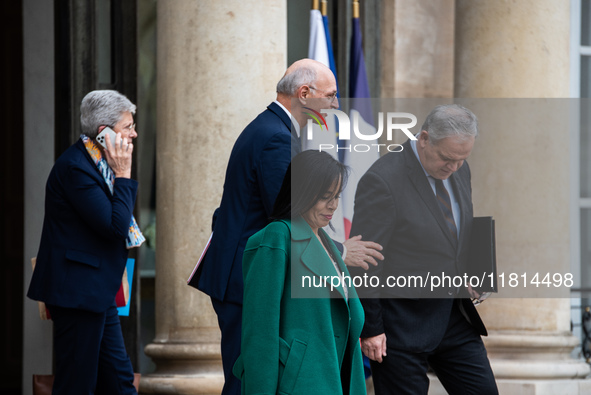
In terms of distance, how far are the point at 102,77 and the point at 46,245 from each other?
2178 millimetres

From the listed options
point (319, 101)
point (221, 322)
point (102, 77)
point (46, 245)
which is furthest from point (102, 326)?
point (102, 77)

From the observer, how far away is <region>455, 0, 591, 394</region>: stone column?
248 inches

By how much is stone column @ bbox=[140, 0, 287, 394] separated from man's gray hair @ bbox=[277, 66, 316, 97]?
1488 mm

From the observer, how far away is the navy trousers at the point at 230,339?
4051mm

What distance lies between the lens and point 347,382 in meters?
3.55

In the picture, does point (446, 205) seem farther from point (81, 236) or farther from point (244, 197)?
point (81, 236)

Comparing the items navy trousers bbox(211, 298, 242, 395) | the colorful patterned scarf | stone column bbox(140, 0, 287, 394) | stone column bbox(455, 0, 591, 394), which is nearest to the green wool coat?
navy trousers bbox(211, 298, 242, 395)

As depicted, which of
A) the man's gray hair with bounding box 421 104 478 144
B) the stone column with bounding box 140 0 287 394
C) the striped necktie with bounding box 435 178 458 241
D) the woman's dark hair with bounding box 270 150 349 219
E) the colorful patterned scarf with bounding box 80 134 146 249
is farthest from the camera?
the stone column with bounding box 140 0 287 394

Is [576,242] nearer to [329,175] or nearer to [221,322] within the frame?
[221,322]

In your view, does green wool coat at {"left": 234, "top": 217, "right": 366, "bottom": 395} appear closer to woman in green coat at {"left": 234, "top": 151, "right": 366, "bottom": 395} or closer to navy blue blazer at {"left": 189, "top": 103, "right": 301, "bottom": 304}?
woman in green coat at {"left": 234, "top": 151, "right": 366, "bottom": 395}

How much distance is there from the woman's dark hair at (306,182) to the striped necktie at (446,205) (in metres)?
1.03

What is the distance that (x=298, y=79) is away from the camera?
428 cm

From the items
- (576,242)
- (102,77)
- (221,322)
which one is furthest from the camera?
(576,242)

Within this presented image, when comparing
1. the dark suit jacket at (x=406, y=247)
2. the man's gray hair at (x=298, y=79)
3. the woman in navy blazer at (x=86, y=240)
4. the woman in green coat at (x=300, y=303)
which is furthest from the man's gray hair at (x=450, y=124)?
the woman in navy blazer at (x=86, y=240)
